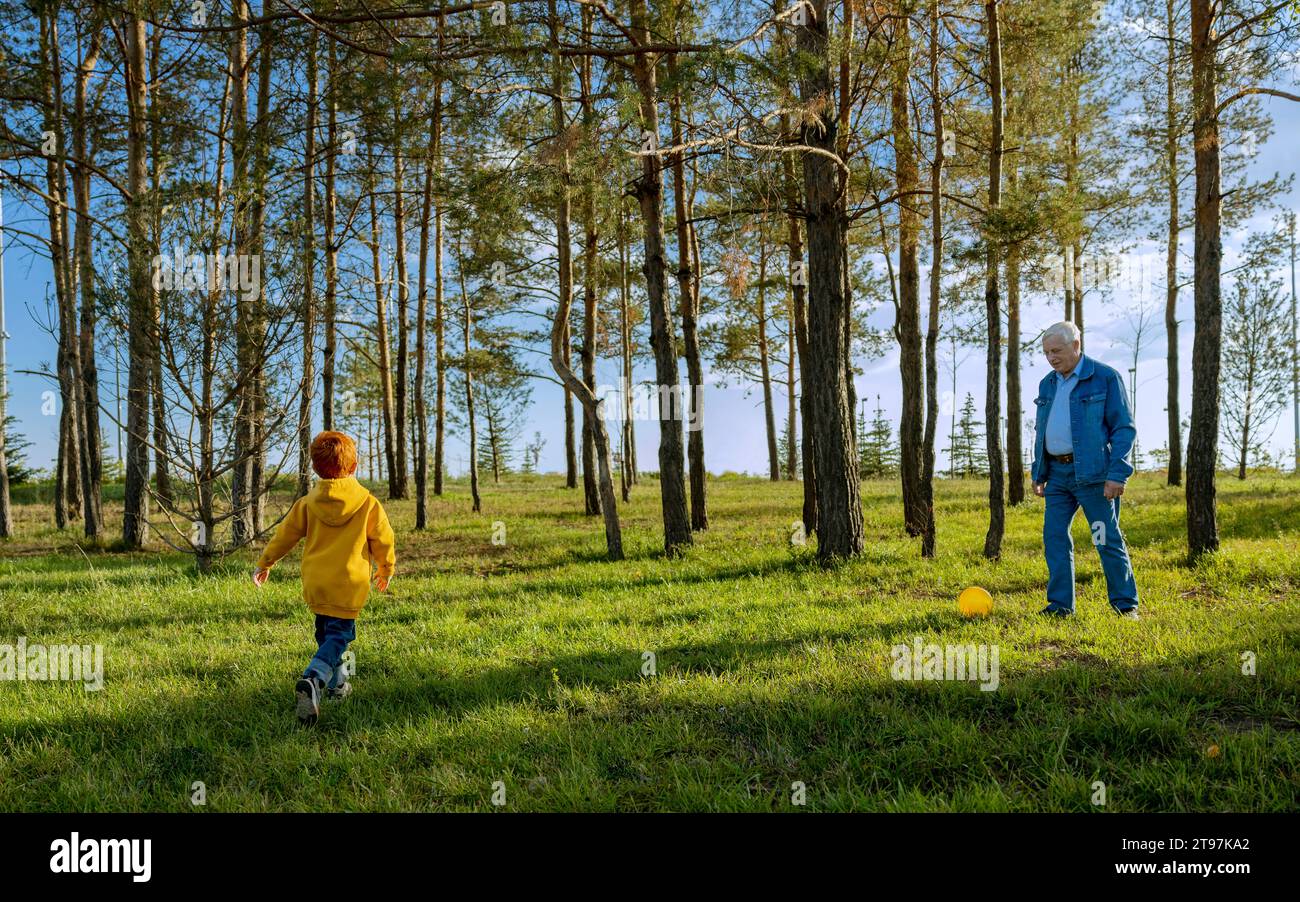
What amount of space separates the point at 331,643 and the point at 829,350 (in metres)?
6.51

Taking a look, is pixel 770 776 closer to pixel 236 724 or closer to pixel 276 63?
pixel 236 724

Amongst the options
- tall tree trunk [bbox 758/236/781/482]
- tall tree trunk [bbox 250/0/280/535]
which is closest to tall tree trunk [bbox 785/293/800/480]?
tall tree trunk [bbox 758/236/781/482]

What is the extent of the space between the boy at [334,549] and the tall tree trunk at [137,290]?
5513mm

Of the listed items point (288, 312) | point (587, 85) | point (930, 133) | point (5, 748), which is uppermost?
point (587, 85)

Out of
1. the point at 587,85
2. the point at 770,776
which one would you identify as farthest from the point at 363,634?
the point at 587,85

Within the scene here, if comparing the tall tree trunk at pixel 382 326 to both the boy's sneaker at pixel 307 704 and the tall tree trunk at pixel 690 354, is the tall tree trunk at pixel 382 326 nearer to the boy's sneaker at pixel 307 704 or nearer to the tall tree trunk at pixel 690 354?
the tall tree trunk at pixel 690 354

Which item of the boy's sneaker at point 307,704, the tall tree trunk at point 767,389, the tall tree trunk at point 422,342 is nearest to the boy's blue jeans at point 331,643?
the boy's sneaker at point 307,704

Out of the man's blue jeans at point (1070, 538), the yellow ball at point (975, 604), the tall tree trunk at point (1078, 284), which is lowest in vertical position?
the yellow ball at point (975, 604)

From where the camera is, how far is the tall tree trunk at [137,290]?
28.2 feet

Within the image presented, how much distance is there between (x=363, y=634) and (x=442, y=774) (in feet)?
10.9

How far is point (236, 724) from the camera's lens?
14.0 ft

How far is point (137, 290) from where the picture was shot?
28.0 feet

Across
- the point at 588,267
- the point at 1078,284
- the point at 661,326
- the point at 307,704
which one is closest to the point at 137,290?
the point at 661,326

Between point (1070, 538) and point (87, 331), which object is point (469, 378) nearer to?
point (87, 331)
